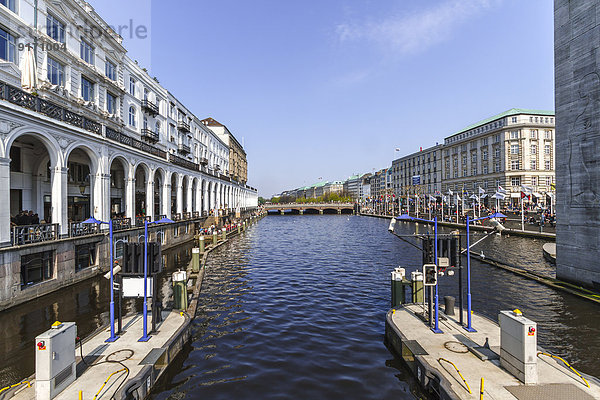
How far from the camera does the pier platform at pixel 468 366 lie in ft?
24.1

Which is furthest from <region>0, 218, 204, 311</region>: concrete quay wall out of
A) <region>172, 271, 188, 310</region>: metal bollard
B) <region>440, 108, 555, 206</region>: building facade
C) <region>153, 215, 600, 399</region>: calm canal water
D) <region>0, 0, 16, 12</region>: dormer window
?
<region>440, 108, 555, 206</region>: building facade

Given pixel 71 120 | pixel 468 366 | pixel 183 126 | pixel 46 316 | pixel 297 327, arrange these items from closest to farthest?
pixel 468 366, pixel 297 327, pixel 46 316, pixel 71 120, pixel 183 126

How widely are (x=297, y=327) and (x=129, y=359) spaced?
7379 mm

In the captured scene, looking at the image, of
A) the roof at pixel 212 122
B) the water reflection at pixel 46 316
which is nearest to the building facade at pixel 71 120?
the water reflection at pixel 46 316

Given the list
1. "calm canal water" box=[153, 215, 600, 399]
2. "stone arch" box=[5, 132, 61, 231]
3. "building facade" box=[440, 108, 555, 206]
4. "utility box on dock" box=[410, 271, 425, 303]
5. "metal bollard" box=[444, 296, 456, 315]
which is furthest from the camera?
"building facade" box=[440, 108, 555, 206]

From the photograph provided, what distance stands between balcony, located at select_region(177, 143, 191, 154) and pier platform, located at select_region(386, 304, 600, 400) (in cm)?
5012

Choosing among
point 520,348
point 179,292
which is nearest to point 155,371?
point 179,292

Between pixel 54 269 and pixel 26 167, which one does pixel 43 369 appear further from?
pixel 26 167

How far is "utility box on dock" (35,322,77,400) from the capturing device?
7223mm

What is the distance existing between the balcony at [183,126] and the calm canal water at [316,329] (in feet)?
111

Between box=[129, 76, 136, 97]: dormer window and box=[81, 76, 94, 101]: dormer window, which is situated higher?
box=[129, 76, 136, 97]: dormer window

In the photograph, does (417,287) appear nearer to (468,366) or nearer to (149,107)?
(468,366)

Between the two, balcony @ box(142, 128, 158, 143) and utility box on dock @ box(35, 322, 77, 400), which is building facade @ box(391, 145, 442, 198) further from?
utility box on dock @ box(35, 322, 77, 400)

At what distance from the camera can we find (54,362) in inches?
293
